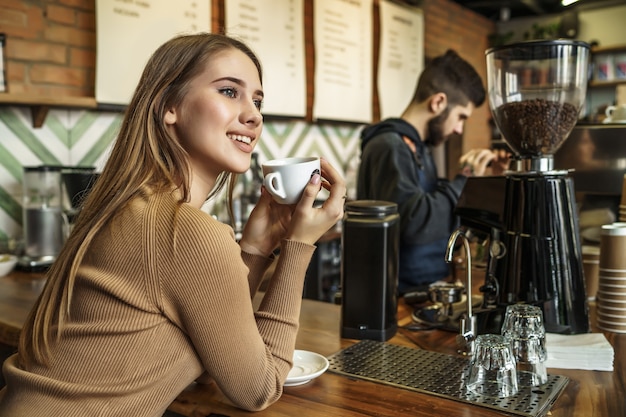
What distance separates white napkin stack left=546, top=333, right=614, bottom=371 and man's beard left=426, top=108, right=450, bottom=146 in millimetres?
1646

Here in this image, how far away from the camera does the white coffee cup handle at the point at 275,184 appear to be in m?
1.25

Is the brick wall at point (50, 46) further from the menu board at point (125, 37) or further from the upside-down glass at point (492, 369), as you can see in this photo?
the upside-down glass at point (492, 369)

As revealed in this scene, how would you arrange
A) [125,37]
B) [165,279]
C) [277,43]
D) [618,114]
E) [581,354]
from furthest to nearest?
[277,43], [125,37], [618,114], [581,354], [165,279]

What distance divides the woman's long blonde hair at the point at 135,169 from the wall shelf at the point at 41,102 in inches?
65.7

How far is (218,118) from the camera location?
122 cm

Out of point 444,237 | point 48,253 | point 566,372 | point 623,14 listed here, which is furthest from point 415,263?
point 623,14

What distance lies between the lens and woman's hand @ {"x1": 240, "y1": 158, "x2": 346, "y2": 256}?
1252 millimetres

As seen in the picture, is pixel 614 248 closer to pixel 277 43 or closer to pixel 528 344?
pixel 528 344

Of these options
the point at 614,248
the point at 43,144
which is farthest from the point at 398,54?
the point at 614,248

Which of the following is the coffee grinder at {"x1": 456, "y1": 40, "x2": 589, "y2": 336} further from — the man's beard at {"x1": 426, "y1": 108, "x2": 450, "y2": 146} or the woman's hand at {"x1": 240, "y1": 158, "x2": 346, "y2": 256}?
the man's beard at {"x1": 426, "y1": 108, "x2": 450, "y2": 146}

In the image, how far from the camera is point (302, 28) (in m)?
4.36

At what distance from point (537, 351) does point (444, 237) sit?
1417mm

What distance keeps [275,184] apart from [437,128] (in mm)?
1943

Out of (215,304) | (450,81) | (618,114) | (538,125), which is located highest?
(450,81)
